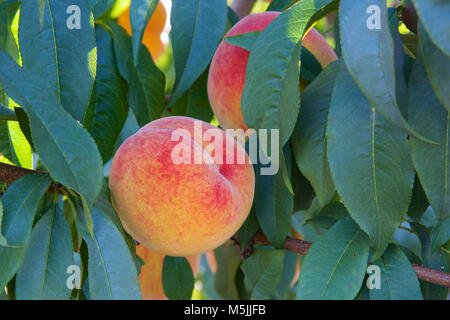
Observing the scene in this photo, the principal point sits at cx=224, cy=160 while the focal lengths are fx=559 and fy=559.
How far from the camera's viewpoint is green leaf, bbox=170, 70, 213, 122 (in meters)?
1.06

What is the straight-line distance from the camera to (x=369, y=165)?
0.68 metres

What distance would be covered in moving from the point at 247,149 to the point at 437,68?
0.40 m

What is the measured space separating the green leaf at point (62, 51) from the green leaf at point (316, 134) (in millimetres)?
298

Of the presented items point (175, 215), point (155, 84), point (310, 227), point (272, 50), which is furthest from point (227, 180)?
point (310, 227)

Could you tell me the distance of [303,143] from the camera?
0.77 metres

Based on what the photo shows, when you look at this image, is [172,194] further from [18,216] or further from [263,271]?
[263,271]

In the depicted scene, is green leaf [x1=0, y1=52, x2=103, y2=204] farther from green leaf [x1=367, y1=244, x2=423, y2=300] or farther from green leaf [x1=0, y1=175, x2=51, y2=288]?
green leaf [x1=367, y1=244, x2=423, y2=300]

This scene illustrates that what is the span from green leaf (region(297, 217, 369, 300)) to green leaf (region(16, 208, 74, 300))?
0.96 ft

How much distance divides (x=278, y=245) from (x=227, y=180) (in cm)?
21

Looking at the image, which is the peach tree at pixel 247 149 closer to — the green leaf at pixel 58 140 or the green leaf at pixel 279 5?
the green leaf at pixel 58 140

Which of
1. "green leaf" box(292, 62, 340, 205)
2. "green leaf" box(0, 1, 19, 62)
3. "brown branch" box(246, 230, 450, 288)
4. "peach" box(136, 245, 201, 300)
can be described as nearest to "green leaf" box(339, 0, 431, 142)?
"green leaf" box(292, 62, 340, 205)

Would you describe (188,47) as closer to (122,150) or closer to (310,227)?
(122,150)

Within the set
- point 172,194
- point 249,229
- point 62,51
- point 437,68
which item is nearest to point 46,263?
point 172,194

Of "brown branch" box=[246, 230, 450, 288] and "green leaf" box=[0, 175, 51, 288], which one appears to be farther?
"brown branch" box=[246, 230, 450, 288]
